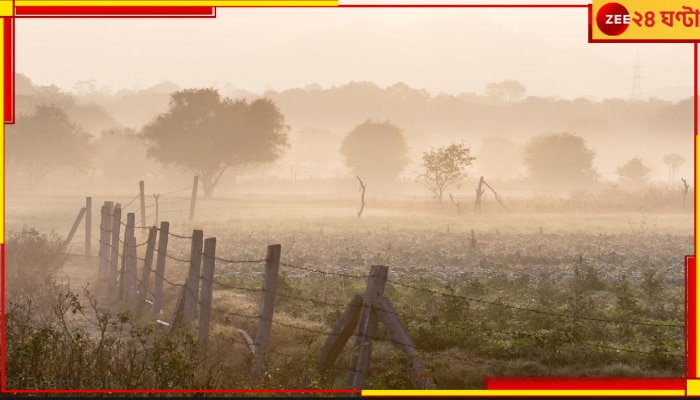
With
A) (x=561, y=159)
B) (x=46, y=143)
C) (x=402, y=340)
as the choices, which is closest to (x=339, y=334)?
(x=402, y=340)

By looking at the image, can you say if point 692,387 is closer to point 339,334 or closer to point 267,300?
point 339,334

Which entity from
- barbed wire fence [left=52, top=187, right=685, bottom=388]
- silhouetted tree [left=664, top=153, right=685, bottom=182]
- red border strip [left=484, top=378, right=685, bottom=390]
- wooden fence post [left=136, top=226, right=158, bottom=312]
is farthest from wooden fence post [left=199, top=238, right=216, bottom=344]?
silhouetted tree [left=664, top=153, right=685, bottom=182]

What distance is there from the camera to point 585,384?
42.1ft

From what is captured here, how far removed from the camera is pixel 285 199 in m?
60.7

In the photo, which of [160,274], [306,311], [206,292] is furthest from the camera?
[160,274]

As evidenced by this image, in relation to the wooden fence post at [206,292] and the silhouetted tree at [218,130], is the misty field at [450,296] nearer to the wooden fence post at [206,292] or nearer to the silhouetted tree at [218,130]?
the wooden fence post at [206,292]

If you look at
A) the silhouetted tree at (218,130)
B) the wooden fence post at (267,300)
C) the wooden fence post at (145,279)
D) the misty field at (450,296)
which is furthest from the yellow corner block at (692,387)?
the silhouetted tree at (218,130)

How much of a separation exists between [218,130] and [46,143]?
25.4m

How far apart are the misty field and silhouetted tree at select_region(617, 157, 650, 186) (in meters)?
13.1

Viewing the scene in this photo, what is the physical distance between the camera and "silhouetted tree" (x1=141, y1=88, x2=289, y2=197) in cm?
5316

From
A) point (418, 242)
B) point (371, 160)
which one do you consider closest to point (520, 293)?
point (418, 242)

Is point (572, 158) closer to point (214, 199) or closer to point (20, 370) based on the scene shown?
point (214, 199)

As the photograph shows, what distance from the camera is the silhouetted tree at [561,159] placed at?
54987 millimetres

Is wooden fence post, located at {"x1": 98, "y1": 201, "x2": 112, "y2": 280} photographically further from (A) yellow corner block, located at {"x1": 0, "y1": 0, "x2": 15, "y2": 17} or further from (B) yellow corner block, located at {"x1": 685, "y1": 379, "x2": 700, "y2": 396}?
(B) yellow corner block, located at {"x1": 685, "y1": 379, "x2": 700, "y2": 396}
